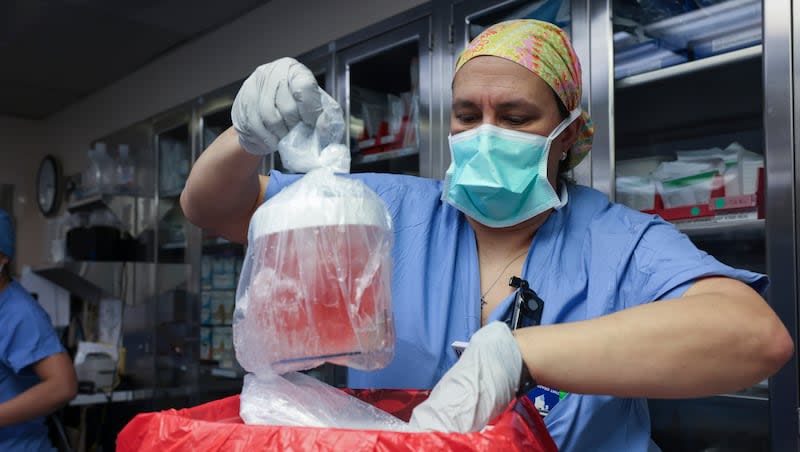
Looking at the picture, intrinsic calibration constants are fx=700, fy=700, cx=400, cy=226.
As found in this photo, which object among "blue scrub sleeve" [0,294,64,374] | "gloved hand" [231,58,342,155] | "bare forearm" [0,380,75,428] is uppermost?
"gloved hand" [231,58,342,155]

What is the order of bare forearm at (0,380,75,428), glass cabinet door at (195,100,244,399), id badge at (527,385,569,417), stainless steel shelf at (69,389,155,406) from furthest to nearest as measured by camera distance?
stainless steel shelf at (69,389,155,406)
glass cabinet door at (195,100,244,399)
bare forearm at (0,380,75,428)
id badge at (527,385,569,417)

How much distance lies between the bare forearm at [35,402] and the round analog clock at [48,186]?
3131mm

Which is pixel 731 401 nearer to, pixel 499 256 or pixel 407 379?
pixel 499 256

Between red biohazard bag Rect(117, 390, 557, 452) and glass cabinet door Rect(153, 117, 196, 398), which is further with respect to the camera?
glass cabinet door Rect(153, 117, 196, 398)

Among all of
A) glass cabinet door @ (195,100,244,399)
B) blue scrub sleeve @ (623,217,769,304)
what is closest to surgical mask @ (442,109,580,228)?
blue scrub sleeve @ (623,217,769,304)

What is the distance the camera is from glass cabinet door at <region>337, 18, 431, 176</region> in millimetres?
2355

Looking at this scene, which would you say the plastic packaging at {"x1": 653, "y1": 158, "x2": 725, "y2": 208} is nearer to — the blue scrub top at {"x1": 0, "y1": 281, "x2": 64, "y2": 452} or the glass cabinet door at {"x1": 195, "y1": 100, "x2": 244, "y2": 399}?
the glass cabinet door at {"x1": 195, "y1": 100, "x2": 244, "y2": 399}

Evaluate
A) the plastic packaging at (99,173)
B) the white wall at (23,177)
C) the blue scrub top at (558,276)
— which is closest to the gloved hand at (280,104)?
the blue scrub top at (558,276)

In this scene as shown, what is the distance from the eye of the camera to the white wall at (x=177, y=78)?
3131 millimetres

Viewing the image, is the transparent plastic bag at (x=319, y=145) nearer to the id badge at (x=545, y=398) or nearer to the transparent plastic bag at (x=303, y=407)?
the transparent plastic bag at (x=303, y=407)

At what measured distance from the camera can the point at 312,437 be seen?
62 centimetres

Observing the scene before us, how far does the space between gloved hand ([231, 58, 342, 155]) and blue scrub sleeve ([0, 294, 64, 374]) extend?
1959 mm

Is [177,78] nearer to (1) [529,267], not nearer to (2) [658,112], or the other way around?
(2) [658,112]

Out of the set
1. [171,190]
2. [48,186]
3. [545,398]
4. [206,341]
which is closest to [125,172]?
[171,190]
